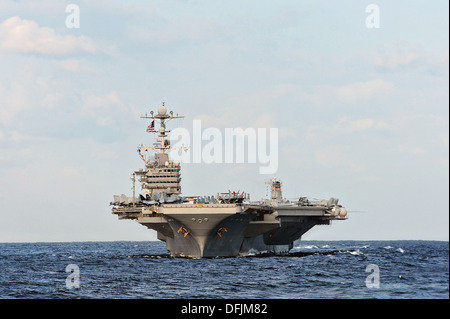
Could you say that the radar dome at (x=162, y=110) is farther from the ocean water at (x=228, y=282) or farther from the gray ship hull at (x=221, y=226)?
the ocean water at (x=228, y=282)

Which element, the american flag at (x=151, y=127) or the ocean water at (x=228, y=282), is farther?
the american flag at (x=151, y=127)

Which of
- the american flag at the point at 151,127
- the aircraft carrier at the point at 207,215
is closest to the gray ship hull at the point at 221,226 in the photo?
the aircraft carrier at the point at 207,215

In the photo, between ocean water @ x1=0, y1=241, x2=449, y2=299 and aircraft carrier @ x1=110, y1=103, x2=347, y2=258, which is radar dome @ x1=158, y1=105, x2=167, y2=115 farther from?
ocean water @ x1=0, y1=241, x2=449, y2=299

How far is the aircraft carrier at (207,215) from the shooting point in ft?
147

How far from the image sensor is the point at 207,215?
4378 centimetres

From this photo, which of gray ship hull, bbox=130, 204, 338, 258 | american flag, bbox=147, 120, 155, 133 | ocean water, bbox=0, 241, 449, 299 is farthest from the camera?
american flag, bbox=147, 120, 155, 133

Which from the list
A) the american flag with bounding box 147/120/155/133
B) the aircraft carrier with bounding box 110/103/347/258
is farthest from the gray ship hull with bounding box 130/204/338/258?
the american flag with bounding box 147/120/155/133

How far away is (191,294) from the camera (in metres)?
28.0

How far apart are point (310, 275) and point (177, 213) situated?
37.5ft

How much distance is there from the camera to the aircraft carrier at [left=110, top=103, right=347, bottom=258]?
44.7 metres

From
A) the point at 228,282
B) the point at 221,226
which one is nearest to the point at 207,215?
the point at 221,226

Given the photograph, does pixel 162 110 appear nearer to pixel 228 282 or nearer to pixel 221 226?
pixel 221 226
